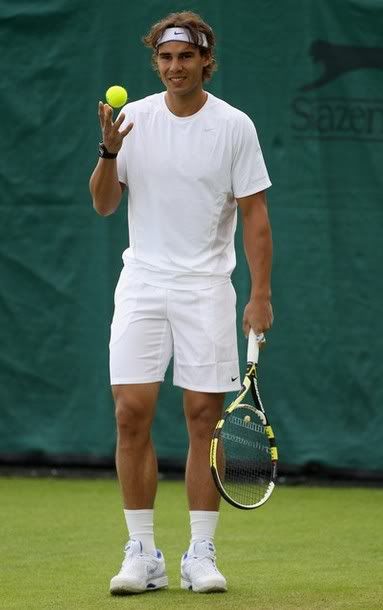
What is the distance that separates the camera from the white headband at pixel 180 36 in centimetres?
448

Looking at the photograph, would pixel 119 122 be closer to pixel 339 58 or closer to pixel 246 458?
pixel 246 458

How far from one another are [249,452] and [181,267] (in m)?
0.61

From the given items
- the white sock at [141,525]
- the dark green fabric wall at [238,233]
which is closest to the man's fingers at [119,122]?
the white sock at [141,525]

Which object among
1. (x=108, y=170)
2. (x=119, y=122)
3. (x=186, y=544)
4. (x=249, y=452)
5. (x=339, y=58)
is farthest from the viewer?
(x=339, y=58)

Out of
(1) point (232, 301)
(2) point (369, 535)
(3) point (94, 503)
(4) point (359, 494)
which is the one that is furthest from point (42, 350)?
(1) point (232, 301)

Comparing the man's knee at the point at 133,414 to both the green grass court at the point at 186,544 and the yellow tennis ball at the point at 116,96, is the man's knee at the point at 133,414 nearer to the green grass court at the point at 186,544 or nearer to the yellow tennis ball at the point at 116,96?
the green grass court at the point at 186,544

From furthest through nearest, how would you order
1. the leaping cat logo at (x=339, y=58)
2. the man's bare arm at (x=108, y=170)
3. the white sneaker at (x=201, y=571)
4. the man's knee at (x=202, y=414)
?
the leaping cat logo at (x=339, y=58)
the man's knee at (x=202, y=414)
the white sneaker at (x=201, y=571)
the man's bare arm at (x=108, y=170)

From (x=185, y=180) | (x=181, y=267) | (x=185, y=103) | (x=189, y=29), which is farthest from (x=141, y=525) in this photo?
(x=189, y=29)

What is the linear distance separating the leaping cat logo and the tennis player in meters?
2.71

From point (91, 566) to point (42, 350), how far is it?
2.54 metres

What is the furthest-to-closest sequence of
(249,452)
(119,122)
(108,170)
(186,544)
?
(186,544) → (249,452) → (108,170) → (119,122)

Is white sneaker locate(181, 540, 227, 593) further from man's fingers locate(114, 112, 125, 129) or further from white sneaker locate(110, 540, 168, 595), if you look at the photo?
man's fingers locate(114, 112, 125, 129)

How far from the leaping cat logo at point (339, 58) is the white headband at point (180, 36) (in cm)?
Result: 274

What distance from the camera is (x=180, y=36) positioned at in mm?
4484
